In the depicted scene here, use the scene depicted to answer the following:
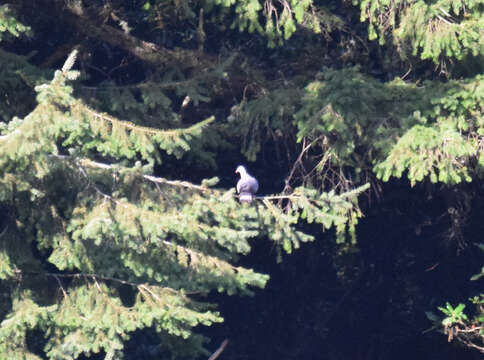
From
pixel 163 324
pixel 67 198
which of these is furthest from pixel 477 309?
pixel 67 198

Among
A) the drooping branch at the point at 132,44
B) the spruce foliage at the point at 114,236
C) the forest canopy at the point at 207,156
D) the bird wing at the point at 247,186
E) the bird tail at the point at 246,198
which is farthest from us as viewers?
the drooping branch at the point at 132,44

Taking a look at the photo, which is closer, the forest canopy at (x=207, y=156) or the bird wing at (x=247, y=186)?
the forest canopy at (x=207, y=156)

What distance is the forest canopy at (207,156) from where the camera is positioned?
602cm

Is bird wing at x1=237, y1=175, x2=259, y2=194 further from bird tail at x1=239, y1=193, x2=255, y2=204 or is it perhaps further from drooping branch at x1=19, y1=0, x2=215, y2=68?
drooping branch at x1=19, y1=0, x2=215, y2=68

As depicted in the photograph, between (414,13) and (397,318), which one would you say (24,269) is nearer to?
(414,13)

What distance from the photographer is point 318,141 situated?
7.67m

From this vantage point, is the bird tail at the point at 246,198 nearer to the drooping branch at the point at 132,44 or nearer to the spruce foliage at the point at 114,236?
the spruce foliage at the point at 114,236

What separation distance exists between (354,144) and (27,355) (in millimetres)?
3721

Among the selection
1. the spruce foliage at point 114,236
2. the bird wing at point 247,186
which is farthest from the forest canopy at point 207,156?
the bird wing at point 247,186

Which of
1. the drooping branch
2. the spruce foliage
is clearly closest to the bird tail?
the spruce foliage

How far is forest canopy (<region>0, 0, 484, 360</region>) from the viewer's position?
6.02m

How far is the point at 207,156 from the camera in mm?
7555

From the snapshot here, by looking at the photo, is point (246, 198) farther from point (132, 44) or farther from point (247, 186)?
point (132, 44)

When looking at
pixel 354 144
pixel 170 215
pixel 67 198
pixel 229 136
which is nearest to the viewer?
pixel 170 215
